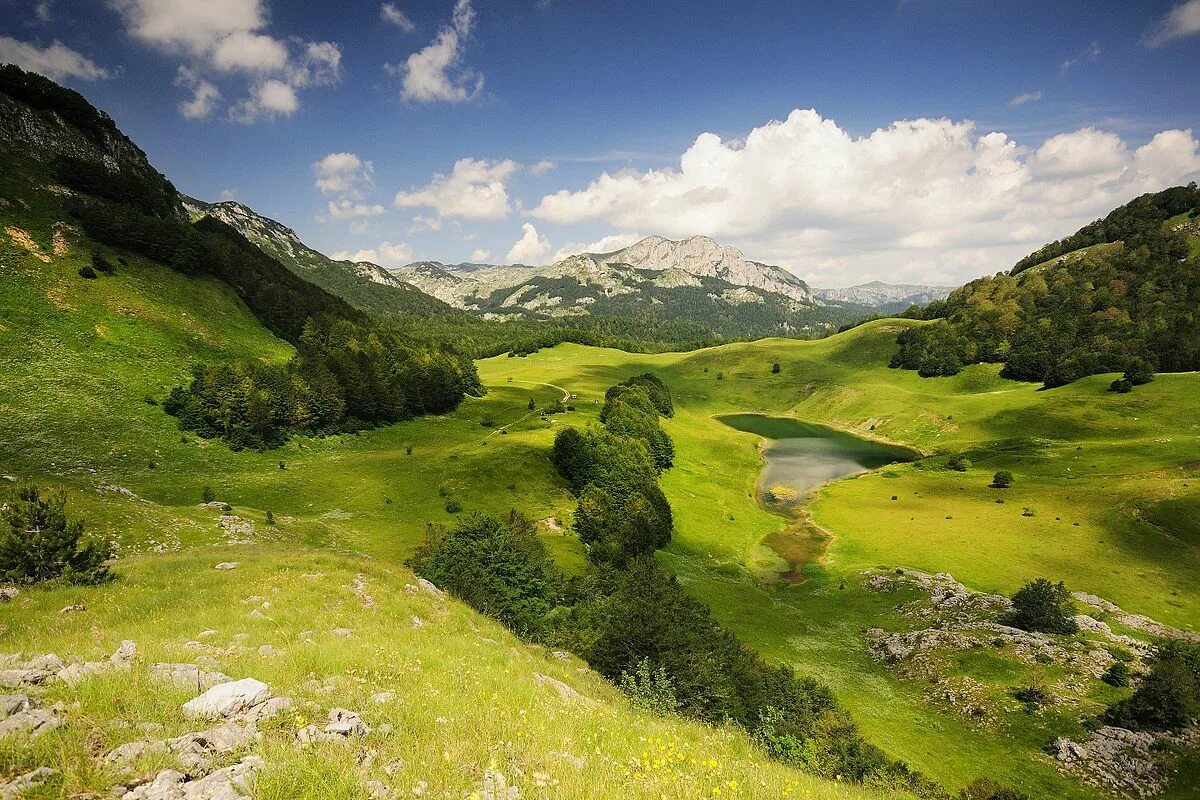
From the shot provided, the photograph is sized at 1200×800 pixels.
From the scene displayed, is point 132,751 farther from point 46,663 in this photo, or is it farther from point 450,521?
point 450,521

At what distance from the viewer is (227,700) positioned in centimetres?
867

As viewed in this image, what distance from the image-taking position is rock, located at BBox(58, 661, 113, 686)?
857cm

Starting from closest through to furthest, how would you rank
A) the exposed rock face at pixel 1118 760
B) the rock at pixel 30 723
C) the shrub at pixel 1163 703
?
the rock at pixel 30 723 → the exposed rock face at pixel 1118 760 → the shrub at pixel 1163 703

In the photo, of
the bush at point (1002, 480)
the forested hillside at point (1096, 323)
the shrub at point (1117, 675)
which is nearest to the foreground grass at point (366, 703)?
the shrub at point (1117, 675)

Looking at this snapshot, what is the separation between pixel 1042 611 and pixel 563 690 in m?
53.7

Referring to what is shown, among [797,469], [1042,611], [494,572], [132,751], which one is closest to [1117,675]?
[1042,611]

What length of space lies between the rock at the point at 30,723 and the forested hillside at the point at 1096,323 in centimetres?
17997

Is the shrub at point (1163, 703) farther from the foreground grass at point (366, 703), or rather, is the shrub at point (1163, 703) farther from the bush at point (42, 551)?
the bush at point (42, 551)

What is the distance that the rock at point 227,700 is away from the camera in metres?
8.26

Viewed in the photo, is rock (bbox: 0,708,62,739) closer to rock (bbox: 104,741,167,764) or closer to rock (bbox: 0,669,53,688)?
rock (bbox: 104,741,167,764)

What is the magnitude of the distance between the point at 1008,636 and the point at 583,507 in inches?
1899

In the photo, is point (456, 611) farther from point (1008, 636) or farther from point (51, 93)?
point (51, 93)

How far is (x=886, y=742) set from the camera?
36.1 m

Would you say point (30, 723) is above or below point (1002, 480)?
above
